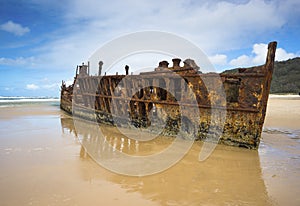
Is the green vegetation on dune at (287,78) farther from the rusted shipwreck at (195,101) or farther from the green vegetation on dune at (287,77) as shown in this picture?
the rusted shipwreck at (195,101)

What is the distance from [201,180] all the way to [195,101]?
2449mm

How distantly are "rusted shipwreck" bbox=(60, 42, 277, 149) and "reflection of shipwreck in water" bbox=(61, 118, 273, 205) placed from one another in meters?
0.58

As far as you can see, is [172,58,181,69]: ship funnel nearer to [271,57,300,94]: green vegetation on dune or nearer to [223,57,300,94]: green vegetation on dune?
[223,57,300,94]: green vegetation on dune

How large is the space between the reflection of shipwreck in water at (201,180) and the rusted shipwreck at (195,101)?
58 centimetres

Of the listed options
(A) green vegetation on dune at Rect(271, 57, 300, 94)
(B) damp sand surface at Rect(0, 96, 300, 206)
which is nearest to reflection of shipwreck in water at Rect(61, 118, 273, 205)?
(B) damp sand surface at Rect(0, 96, 300, 206)

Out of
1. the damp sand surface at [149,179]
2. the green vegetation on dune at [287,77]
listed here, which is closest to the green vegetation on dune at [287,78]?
the green vegetation on dune at [287,77]

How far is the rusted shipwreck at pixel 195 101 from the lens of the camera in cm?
436

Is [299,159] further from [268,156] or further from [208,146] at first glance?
[208,146]

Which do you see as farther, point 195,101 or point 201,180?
point 195,101

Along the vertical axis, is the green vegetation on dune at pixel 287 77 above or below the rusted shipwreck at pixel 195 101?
above

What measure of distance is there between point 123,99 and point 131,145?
8.25 ft

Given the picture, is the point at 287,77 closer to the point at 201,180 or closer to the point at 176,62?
the point at 176,62

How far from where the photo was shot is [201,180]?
115 inches

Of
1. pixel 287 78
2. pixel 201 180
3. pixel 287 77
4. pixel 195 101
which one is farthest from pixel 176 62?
pixel 287 77
